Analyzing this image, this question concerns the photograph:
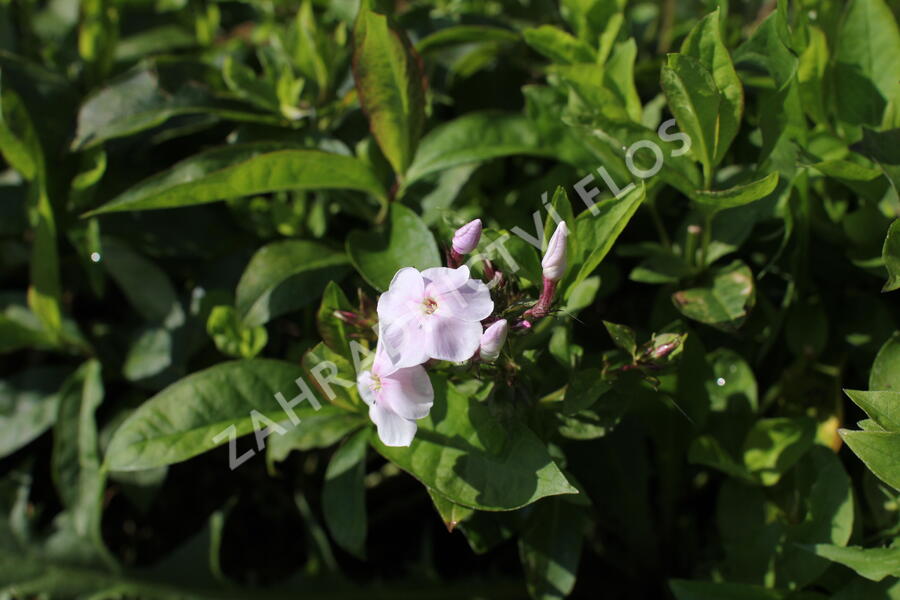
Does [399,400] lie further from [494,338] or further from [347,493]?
[347,493]

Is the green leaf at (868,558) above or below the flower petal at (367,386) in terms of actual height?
below

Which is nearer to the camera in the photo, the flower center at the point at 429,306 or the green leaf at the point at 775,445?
the flower center at the point at 429,306

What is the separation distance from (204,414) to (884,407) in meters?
1.01

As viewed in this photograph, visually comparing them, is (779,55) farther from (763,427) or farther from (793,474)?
(793,474)

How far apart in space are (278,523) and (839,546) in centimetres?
133

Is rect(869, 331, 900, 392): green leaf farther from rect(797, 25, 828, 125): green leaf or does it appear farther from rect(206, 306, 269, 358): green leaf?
rect(206, 306, 269, 358): green leaf

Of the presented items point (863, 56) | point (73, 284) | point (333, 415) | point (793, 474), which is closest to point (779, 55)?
point (863, 56)

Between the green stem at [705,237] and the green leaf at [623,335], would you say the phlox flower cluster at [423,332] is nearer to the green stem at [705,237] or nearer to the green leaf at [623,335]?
the green leaf at [623,335]

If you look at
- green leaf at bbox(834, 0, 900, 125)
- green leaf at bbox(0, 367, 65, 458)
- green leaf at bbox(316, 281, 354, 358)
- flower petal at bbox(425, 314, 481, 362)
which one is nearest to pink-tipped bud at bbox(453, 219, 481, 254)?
flower petal at bbox(425, 314, 481, 362)

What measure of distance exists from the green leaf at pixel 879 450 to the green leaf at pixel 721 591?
0.30 meters

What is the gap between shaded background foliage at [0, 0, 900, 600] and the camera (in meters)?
1.27

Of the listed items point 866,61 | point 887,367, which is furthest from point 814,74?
A: point 887,367

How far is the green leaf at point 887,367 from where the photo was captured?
1.28 m

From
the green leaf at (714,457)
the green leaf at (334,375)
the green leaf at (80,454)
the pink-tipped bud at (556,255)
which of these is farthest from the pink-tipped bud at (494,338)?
the green leaf at (80,454)
